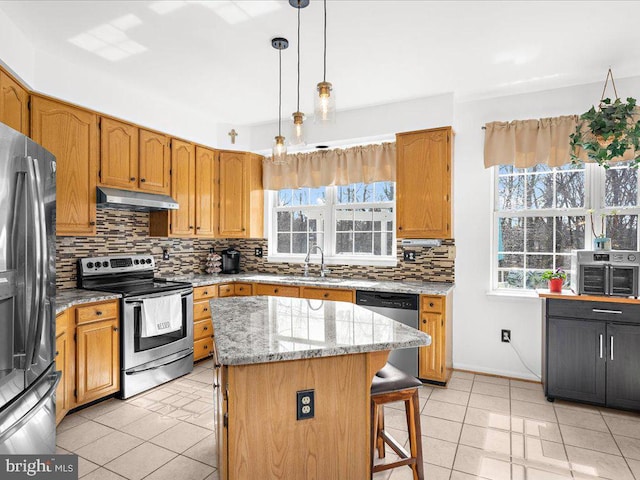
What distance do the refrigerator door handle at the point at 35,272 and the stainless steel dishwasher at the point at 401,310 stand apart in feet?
8.34

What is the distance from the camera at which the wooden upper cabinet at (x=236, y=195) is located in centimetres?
456

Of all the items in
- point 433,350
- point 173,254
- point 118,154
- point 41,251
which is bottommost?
point 433,350

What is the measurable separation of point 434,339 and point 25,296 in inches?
114

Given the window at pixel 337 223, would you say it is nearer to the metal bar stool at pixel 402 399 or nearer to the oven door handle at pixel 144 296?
the oven door handle at pixel 144 296

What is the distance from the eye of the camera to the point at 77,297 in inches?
112

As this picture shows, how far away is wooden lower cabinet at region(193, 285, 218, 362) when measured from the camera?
3.84 meters

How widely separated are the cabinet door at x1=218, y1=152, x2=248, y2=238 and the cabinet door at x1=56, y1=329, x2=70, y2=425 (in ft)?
7.06

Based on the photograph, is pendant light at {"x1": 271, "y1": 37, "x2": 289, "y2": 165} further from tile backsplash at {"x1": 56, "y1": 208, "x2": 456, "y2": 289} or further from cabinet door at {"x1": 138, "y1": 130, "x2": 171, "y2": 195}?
tile backsplash at {"x1": 56, "y1": 208, "x2": 456, "y2": 289}

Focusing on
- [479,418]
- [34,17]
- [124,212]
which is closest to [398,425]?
[479,418]

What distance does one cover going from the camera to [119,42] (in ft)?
8.99

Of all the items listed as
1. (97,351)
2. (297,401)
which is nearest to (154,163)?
(97,351)

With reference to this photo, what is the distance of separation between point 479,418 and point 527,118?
8.83 feet

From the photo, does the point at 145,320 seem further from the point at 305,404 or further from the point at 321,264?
the point at 305,404

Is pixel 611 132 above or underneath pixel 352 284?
above
